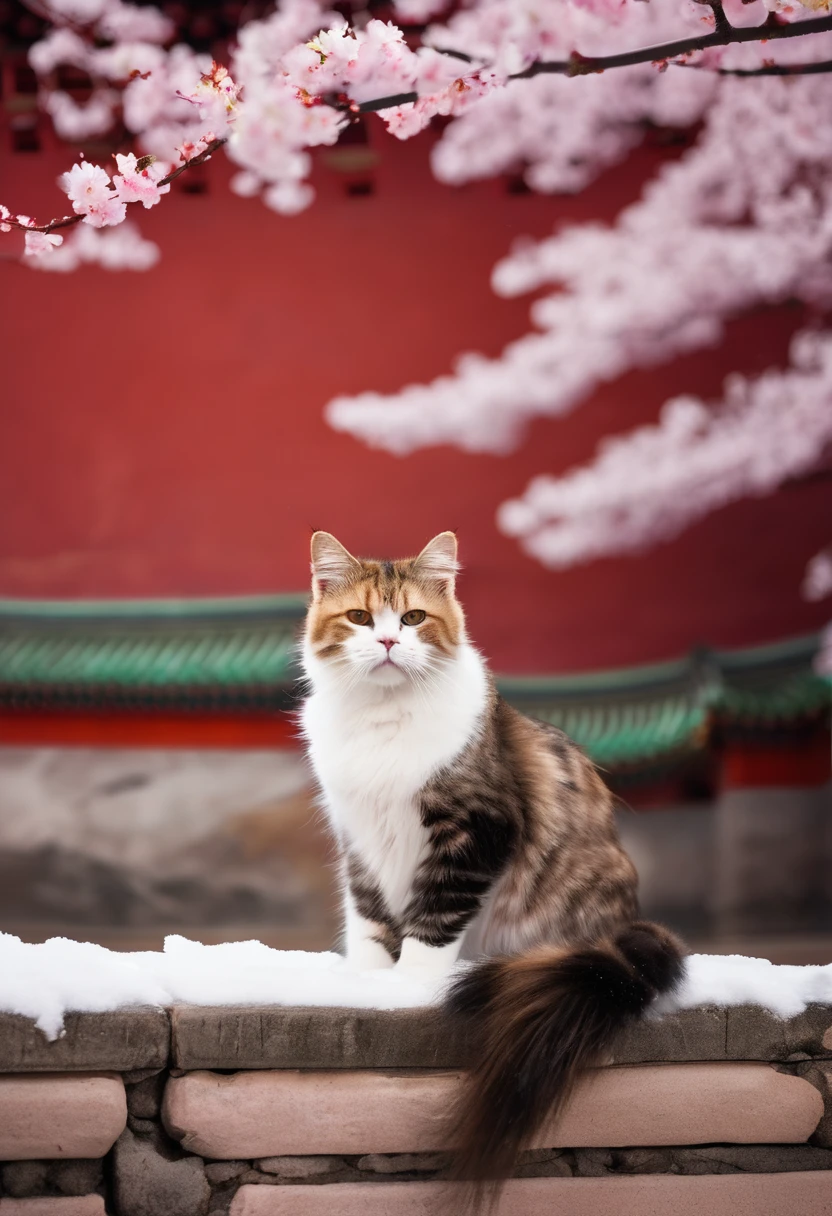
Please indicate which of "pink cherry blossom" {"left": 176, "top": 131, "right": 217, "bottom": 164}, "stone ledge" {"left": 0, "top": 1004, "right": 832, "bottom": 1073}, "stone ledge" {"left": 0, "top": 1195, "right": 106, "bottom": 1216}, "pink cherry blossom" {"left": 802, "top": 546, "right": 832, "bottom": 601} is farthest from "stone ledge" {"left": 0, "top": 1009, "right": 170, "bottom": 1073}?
"pink cherry blossom" {"left": 802, "top": 546, "right": 832, "bottom": 601}

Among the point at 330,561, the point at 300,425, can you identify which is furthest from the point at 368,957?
the point at 300,425

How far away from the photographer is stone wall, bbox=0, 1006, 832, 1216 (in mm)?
1248

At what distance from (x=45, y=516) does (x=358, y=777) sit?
8.35 feet

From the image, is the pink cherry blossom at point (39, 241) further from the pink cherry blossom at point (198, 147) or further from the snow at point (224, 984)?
the snow at point (224, 984)

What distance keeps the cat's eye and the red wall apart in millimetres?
2178

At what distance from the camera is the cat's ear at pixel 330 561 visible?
1629mm

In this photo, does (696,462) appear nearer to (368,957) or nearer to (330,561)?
(330,561)

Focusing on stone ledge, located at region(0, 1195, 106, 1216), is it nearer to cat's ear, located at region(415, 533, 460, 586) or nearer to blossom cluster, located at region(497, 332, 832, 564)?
cat's ear, located at region(415, 533, 460, 586)

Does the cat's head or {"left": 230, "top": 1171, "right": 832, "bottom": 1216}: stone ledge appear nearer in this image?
{"left": 230, "top": 1171, "right": 832, "bottom": 1216}: stone ledge

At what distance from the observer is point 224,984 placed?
4.33 feet

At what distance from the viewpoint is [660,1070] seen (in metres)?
1.33

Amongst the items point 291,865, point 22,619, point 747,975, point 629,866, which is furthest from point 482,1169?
point 22,619

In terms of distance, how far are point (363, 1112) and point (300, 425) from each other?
109 inches

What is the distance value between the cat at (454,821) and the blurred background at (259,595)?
6.87 feet
